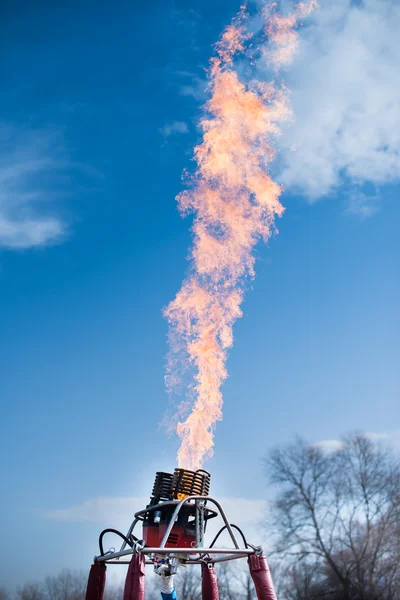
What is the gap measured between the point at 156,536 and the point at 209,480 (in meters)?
1.32

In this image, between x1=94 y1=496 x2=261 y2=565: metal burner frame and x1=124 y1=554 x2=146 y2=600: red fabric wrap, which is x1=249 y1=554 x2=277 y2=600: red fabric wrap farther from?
x1=124 y1=554 x2=146 y2=600: red fabric wrap

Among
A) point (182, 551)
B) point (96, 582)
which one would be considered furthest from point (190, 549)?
point (96, 582)

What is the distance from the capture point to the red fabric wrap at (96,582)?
764cm

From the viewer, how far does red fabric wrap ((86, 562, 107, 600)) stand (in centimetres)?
764

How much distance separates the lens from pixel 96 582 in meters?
7.71

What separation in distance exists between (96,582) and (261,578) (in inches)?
113

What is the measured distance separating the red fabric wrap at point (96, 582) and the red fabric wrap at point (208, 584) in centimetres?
190

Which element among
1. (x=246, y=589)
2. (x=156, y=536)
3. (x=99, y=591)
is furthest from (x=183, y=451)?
(x=246, y=589)

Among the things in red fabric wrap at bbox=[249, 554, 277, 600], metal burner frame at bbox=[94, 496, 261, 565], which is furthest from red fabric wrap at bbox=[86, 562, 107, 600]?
red fabric wrap at bbox=[249, 554, 277, 600]

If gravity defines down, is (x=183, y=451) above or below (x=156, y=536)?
above

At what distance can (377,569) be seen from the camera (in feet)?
102

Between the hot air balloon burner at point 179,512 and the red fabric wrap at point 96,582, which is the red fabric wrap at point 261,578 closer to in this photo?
the hot air balloon burner at point 179,512

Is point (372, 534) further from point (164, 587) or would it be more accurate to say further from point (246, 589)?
point (164, 587)

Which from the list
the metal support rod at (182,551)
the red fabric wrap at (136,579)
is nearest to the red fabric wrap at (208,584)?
the metal support rod at (182,551)
